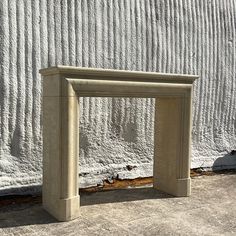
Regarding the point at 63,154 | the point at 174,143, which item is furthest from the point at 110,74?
the point at 174,143

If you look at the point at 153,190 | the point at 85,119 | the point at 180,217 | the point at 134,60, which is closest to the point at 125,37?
the point at 134,60

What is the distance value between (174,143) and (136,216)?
69.1 inches

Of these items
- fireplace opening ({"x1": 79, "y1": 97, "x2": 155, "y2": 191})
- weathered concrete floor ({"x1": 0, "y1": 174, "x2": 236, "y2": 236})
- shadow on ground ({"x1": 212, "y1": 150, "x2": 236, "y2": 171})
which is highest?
fireplace opening ({"x1": 79, "y1": 97, "x2": 155, "y2": 191})

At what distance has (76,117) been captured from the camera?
558cm

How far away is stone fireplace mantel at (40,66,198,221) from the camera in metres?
5.43

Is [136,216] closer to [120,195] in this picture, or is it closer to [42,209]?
[120,195]

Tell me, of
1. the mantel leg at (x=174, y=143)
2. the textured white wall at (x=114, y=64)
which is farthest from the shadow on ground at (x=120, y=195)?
the textured white wall at (x=114, y=64)

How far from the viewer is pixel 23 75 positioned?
6539mm

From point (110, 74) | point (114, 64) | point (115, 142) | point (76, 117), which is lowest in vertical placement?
point (115, 142)

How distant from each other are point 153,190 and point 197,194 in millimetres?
887

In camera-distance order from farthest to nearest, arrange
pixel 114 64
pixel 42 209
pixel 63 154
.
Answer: pixel 114 64
pixel 42 209
pixel 63 154

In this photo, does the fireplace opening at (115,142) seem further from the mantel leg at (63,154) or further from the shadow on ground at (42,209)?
the mantel leg at (63,154)

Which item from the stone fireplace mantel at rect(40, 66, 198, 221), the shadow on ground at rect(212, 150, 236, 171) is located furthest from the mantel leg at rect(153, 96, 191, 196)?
the shadow on ground at rect(212, 150, 236, 171)

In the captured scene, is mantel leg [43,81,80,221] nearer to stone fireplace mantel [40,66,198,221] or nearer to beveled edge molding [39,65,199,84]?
stone fireplace mantel [40,66,198,221]
